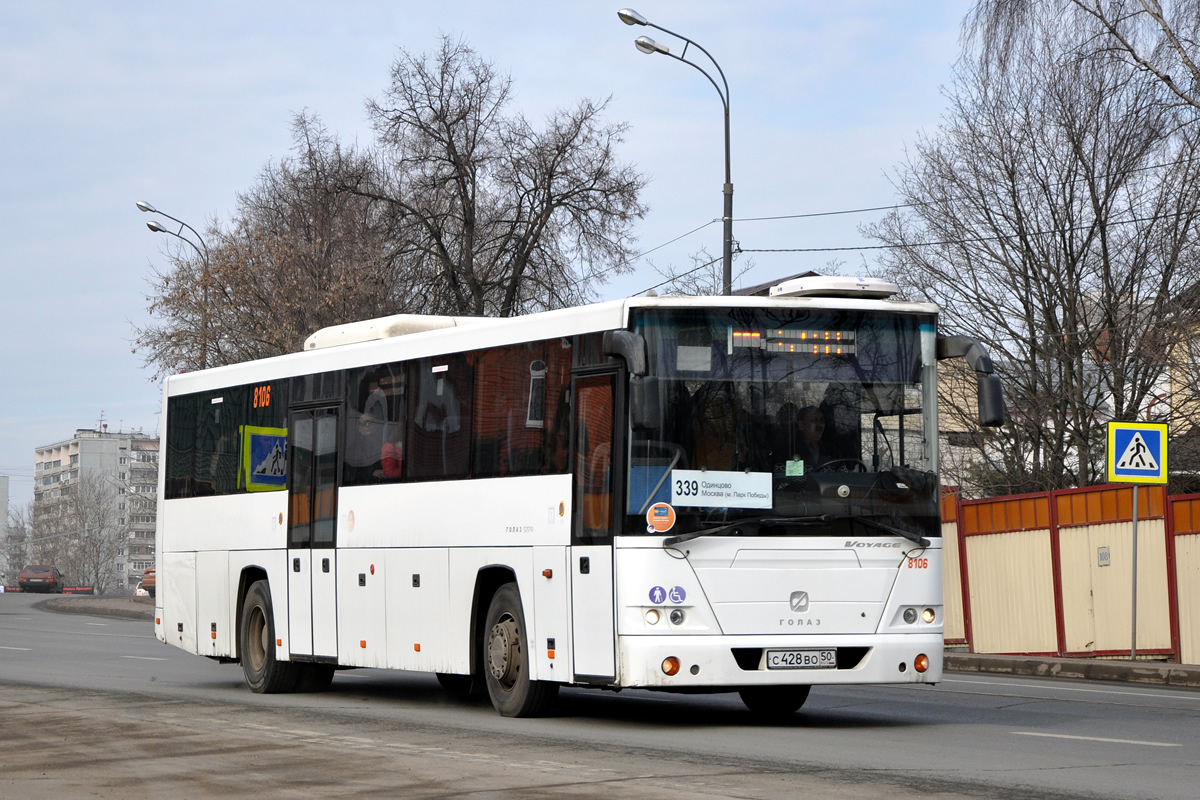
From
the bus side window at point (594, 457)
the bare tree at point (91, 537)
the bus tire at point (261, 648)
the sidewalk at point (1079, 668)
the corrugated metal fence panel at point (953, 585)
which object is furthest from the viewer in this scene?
the bare tree at point (91, 537)

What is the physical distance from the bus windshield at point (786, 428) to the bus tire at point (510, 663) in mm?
1758

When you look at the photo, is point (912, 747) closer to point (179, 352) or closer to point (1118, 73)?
point (1118, 73)

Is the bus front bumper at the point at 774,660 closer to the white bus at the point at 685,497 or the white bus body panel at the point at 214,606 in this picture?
the white bus at the point at 685,497

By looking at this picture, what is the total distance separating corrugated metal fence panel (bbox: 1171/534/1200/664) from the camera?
784 inches

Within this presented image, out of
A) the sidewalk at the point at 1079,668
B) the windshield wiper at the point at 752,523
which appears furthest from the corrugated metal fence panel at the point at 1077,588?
the windshield wiper at the point at 752,523

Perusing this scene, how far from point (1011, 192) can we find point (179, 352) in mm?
24540

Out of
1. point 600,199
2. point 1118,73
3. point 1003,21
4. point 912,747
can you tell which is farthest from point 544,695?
point 600,199

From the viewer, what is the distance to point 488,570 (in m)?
13.7

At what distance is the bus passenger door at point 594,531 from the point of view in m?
12.1

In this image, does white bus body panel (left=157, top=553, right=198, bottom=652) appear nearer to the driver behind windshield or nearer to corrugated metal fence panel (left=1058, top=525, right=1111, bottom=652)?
the driver behind windshield

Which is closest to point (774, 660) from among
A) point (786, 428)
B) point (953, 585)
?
point (786, 428)

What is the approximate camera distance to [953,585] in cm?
2481

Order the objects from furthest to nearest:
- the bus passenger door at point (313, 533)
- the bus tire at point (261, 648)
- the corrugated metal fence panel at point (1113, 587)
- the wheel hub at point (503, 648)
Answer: the corrugated metal fence panel at point (1113, 587) < the bus tire at point (261, 648) < the bus passenger door at point (313, 533) < the wheel hub at point (503, 648)

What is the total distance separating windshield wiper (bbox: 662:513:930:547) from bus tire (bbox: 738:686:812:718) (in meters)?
1.77
